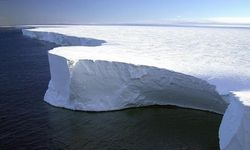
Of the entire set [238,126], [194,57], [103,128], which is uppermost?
[194,57]

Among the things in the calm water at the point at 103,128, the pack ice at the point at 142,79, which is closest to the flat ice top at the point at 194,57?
the pack ice at the point at 142,79

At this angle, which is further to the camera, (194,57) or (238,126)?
(194,57)

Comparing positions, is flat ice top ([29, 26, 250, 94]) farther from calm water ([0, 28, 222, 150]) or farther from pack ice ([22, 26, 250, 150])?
calm water ([0, 28, 222, 150])

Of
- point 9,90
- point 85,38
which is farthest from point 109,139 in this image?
point 85,38

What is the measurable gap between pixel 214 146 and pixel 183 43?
1022 centimetres

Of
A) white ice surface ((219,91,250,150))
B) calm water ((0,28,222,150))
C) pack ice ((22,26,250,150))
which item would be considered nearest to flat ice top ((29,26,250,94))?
pack ice ((22,26,250,150))

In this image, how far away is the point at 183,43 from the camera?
20438mm

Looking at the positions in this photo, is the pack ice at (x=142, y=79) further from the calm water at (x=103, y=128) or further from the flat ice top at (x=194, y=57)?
the calm water at (x=103, y=128)

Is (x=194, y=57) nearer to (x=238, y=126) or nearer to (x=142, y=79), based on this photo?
(x=142, y=79)

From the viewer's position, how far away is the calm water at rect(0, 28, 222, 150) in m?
11.3

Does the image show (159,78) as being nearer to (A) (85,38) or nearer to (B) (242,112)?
(B) (242,112)

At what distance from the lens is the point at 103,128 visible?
500 inches

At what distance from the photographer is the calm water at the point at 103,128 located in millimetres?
11328

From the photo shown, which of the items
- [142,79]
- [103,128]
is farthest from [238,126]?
[142,79]
